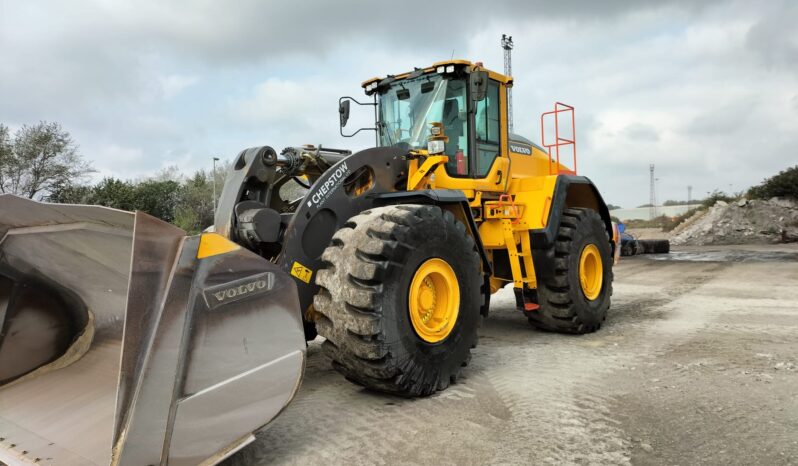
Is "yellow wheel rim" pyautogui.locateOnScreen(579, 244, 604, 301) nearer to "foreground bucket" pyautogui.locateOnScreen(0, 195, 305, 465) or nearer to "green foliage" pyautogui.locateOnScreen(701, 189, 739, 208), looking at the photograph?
"foreground bucket" pyautogui.locateOnScreen(0, 195, 305, 465)

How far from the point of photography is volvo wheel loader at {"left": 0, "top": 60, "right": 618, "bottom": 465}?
2578 mm

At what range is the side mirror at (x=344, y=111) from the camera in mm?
6133

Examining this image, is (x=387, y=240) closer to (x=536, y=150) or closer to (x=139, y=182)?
(x=536, y=150)

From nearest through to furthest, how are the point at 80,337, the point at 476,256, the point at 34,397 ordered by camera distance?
the point at 34,397 → the point at 80,337 → the point at 476,256

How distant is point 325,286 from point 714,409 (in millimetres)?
2738

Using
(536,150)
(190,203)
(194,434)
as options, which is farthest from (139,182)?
(194,434)

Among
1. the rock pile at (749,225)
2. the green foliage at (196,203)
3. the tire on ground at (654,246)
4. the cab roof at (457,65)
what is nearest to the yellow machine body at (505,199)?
the cab roof at (457,65)

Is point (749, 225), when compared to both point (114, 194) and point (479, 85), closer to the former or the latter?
point (479, 85)

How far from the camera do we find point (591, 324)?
6328 mm

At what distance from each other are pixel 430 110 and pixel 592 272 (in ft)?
9.78

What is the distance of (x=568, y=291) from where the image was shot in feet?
19.6

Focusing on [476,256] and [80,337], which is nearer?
[80,337]

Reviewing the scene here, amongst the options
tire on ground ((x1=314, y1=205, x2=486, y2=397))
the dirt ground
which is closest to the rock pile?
the dirt ground

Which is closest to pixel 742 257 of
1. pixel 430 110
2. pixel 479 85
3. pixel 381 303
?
pixel 430 110
